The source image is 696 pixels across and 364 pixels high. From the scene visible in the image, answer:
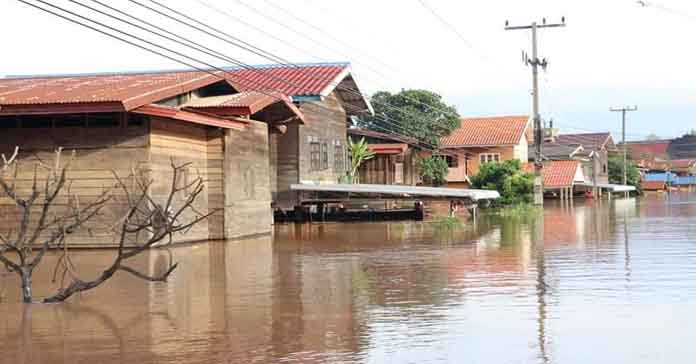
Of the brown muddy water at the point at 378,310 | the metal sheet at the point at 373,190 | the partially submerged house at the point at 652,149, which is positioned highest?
the partially submerged house at the point at 652,149

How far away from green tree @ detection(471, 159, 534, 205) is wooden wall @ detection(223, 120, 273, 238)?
2501cm

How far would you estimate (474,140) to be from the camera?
64.4 metres

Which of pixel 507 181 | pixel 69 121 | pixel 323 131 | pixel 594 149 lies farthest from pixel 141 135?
pixel 594 149

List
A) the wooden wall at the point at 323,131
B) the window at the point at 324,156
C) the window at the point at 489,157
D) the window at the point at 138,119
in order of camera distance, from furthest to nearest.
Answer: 1. the window at the point at 489,157
2. the window at the point at 324,156
3. the wooden wall at the point at 323,131
4. the window at the point at 138,119

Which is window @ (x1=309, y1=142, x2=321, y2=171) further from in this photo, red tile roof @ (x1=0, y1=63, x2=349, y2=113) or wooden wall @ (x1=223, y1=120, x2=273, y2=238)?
wooden wall @ (x1=223, y1=120, x2=273, y2=238)

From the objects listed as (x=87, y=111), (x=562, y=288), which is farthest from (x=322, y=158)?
(x=562, y=288)

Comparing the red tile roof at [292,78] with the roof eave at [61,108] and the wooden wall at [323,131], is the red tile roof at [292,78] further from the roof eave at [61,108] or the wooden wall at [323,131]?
the roof eave at [61,108]

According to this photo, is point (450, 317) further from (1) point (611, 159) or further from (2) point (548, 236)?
(1) point (611, 159)

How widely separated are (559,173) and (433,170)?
15.3 meters

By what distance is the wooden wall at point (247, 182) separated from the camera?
26.2 meters

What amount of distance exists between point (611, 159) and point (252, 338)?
83574 mm

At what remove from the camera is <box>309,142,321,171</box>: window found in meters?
35.4

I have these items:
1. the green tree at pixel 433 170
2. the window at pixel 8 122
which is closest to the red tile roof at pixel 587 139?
the green tree at pixel 433 170

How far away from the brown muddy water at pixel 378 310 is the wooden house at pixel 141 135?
2.27 metres
